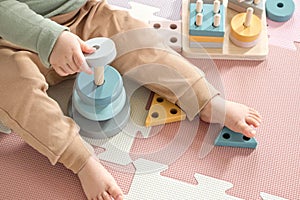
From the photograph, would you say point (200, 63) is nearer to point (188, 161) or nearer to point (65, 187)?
point (188, 161)

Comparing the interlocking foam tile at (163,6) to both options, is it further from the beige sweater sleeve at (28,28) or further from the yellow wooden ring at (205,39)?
the beige sweater sleeve at (28,28)

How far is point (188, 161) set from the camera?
3.15 feet

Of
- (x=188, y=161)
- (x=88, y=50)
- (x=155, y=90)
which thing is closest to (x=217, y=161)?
(x=188, y=161)

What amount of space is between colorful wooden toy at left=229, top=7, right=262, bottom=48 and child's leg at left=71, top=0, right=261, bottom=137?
126mm

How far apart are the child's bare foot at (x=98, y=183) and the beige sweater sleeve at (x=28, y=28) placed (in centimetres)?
19

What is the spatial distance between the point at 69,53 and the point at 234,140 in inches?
13.4

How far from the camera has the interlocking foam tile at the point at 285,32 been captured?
44.0 inches

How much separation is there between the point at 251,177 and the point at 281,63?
0.89 ft

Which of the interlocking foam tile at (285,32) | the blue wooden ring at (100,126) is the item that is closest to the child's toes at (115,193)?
the blue wooden ring at (100,126)

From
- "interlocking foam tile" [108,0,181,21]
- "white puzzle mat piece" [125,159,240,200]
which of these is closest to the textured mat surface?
"white puzzle mat piece" [125,159,240,200]

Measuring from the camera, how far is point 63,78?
40.5 inches

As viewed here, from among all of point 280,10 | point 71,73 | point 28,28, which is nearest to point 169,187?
point 71,73

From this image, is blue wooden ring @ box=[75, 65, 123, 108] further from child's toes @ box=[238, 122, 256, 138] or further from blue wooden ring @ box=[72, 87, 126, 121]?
child's toes @ box=[238, 122, 256, 138]

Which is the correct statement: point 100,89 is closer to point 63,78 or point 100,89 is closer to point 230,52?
point 63,78
